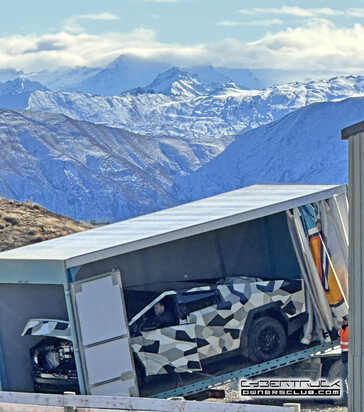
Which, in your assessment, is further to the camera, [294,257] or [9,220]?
[9,220]

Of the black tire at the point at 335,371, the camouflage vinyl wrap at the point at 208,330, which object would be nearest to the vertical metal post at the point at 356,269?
the camouflage vinyl wrap at the point at 208,330

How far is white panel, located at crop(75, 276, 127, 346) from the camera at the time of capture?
12922 millimetres

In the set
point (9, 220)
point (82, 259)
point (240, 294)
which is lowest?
point (9, 220)

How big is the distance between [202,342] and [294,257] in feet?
6.24

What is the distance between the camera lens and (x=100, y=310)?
1301cm

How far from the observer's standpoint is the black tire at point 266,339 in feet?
46.1

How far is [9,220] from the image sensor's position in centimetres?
3916

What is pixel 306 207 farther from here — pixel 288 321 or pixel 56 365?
pixel 56 365

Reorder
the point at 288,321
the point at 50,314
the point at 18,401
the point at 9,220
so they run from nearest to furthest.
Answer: the point at 18,401 < the point at 50,314 < the point at 288,321 < the point at 9,220

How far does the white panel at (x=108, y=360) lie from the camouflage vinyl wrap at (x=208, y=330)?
207 millimetres

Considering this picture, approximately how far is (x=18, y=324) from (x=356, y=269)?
4.79 m

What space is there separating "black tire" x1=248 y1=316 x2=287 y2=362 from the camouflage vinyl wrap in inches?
8.1

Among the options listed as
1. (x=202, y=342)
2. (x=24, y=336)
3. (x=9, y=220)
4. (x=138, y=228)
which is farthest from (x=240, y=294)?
(x=9, y=220)

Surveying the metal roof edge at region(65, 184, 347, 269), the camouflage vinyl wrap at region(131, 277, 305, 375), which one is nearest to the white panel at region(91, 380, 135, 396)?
the camouflage vinyl wrap at region(131, 277, 305, 375)
